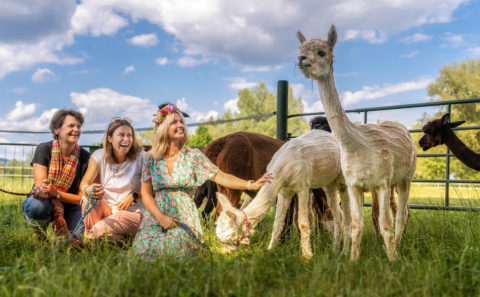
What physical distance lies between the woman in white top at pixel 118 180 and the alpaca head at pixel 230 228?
1.13 m

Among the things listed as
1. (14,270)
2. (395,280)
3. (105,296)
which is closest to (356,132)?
(395,280)

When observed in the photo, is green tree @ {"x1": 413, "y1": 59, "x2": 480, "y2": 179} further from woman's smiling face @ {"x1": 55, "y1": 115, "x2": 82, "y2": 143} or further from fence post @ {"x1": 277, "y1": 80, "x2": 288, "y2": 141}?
woman's smiling face @ {"x1": 55, "y1": 115, "x2": 82, "y2": 143}

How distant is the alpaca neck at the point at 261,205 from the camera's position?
353cm

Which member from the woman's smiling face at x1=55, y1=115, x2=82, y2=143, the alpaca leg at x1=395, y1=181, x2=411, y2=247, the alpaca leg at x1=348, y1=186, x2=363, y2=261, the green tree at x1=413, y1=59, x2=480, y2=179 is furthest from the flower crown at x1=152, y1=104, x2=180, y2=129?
the green tree at x1=413, y1=59, x2=480, y2=179

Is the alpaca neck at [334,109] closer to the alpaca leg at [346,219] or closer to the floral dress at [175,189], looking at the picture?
the alpaca leg at [346,219]

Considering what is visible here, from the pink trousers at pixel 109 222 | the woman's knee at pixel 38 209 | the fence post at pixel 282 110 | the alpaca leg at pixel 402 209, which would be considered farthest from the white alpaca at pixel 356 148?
the fence post at pixel 282 110

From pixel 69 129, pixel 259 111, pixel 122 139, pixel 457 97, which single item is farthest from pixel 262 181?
pixel 259 111

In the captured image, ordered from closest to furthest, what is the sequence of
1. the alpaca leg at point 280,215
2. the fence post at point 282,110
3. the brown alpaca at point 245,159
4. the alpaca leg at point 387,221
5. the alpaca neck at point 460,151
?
the alpaca leg at point 387,221 < the alpaca leg at point 280,215 < the alpaca neck at point 460,151 < the brown alpaca at point 245,159 < the fence post at point 282,110

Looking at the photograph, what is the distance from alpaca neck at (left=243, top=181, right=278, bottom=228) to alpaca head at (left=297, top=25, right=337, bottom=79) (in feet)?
3.50

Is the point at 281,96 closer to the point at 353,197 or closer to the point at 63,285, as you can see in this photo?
the point at 353,197

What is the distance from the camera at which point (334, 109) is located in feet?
11.1

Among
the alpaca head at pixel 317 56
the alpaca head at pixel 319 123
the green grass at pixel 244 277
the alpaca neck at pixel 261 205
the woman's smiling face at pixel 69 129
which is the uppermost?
the alpaca head at pixel 317 56

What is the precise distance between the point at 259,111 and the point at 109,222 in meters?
35.6

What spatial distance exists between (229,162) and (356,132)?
1697 mm
